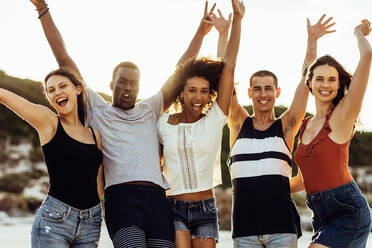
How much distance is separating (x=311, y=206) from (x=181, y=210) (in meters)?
1.00

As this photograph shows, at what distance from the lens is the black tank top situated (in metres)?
3.92

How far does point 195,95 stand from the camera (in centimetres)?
452

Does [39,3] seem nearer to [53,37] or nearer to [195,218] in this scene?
[53,37]

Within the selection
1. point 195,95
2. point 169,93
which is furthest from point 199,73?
point 169,93

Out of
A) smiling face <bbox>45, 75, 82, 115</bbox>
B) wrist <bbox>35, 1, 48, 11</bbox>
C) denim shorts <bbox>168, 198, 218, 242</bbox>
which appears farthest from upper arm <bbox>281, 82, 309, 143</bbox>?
wrist <bbox>35, 1, 48, 11</bbox>

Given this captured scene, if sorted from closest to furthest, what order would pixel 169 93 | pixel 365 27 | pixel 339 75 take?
pixel 339 75 < pixel 365 27 < pixel 169 93

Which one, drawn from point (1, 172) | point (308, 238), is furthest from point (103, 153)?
point (1, 172)

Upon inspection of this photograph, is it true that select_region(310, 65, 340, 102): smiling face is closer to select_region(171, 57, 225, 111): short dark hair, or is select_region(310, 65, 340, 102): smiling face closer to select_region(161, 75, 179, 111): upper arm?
select_region(171, 57, 225, 111): short dark hair

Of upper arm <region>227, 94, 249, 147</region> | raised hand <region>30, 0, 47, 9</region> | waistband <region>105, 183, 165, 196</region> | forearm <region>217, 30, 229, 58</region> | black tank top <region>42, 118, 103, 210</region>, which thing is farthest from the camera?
forearm <region>217, 30, 229, 58</region>

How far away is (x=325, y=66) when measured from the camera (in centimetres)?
427

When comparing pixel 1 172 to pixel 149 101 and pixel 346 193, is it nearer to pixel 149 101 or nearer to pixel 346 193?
pixel 149 101

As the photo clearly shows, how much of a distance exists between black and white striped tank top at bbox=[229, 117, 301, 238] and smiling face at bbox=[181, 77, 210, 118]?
47 cm

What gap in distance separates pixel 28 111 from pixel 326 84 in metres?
2.24

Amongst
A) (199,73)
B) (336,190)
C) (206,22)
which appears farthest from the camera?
(206,22)
